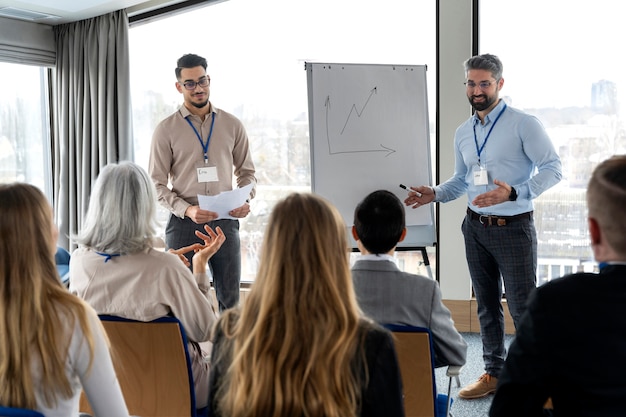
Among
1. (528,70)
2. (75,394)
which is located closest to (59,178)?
(528,70)

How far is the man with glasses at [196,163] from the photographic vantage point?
157 inches

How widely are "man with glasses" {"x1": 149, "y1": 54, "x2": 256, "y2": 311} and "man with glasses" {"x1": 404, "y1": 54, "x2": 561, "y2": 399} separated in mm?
1378

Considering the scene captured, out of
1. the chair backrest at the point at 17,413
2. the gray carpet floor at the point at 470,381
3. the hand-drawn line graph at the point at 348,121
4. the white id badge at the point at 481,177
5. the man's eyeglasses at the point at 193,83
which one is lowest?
the gray carpet floor at the point at 470,381

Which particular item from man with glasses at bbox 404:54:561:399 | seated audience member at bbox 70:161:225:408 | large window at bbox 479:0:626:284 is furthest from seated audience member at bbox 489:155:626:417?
large window at bbox 479:0:626:284

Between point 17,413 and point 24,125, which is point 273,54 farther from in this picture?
point 17,413

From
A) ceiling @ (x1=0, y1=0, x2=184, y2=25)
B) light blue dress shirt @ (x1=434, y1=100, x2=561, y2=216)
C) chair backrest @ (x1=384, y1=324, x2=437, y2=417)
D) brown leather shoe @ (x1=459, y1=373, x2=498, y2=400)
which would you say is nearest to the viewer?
chair backrest @ (x1=384, y1=324, x2=437, y2=417)

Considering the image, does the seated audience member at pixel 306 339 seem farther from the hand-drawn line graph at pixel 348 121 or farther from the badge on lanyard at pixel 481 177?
the hand-drawn line graph at pixel 348 121

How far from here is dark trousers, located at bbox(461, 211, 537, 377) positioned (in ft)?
11.2

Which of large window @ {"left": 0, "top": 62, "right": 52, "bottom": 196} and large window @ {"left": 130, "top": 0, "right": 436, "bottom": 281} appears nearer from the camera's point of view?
large window @ {"left": 130, "top": 0, "right": 436, "bottom": 281}

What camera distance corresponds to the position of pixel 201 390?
7.86ft

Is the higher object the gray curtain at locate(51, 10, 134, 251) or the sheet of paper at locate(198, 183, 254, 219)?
the gray curtain at locate(51, 10, 134, 251)

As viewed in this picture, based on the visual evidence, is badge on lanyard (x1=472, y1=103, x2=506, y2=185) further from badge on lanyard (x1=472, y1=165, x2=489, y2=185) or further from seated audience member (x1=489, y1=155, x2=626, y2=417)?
seated audience member (x1=489, y1=155, x2=626, y2=417)

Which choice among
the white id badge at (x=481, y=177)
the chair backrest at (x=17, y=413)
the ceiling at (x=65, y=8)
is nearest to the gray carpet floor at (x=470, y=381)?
the white id badge at (x=481, y=177)

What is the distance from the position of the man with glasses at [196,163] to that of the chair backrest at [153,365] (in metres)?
1.76
